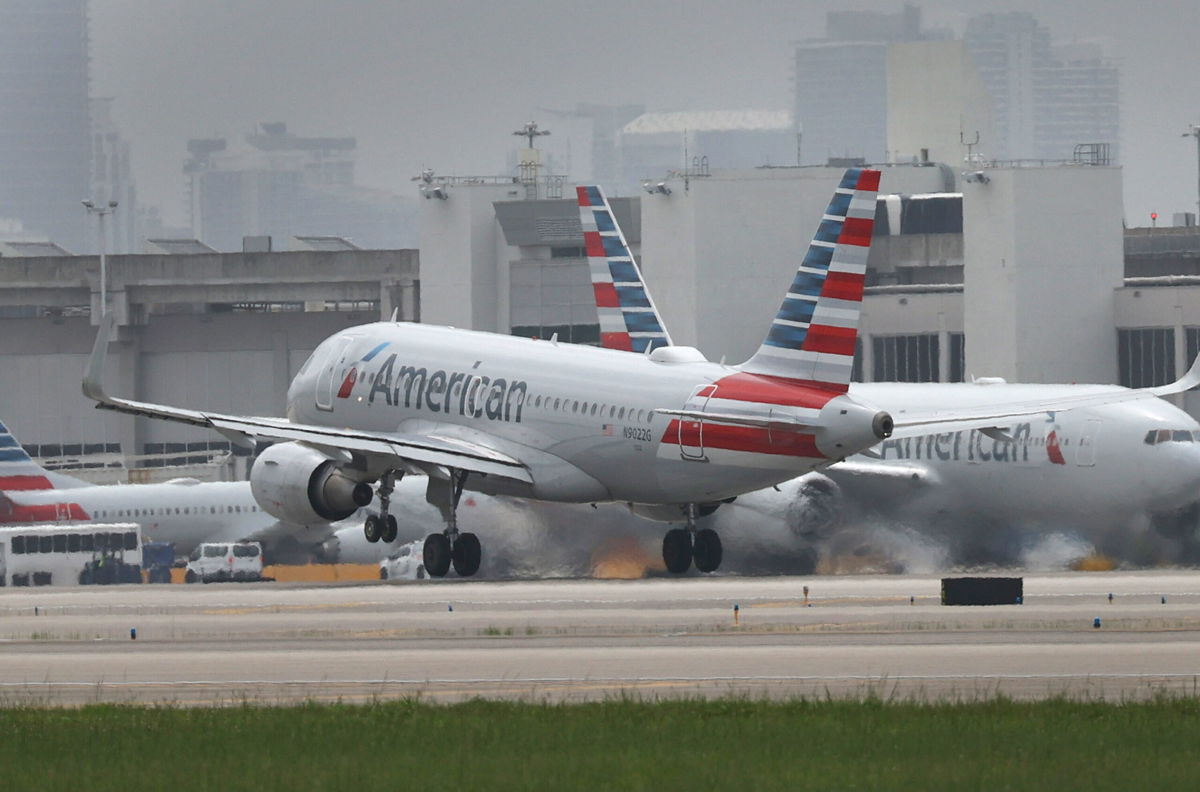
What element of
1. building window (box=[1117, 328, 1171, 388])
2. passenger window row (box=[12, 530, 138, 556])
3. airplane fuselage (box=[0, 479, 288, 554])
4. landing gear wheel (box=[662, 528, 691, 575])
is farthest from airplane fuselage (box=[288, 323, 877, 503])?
building window (box=[1117, 328, 1171, 388])

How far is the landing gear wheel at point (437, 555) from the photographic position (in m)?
58.8

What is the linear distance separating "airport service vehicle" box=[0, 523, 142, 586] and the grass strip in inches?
2139

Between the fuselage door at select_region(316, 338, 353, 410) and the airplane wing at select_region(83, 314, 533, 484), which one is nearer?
the airplane wing at select_region(83, 314, 533, 484)

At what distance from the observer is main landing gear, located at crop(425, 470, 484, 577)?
193 feet

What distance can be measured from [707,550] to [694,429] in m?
6.26

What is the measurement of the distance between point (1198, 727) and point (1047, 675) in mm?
6126

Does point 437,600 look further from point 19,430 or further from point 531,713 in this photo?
point 19,430

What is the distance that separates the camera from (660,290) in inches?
4656

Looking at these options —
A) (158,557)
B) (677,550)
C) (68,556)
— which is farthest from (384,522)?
(158,557)

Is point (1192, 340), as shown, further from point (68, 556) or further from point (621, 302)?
point (68, 556)

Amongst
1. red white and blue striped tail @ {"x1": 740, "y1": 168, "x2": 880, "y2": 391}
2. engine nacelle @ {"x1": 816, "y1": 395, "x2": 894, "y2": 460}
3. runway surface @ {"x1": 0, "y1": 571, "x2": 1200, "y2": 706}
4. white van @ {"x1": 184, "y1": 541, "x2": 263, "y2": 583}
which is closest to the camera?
runway surface @ {"x1": 0, "y1": 571, "x2": 1200, "y2": 706}

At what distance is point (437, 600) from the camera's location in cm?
5162

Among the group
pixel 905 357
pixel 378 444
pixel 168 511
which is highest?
pixel 905 357

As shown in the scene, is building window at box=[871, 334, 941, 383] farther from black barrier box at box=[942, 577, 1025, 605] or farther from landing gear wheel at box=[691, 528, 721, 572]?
black barrier box at box=[942, 577, 1025, 605]
